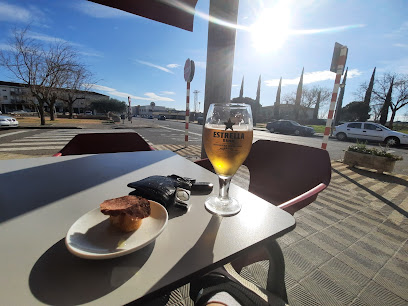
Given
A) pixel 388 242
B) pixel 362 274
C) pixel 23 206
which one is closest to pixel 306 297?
pixel 362 274

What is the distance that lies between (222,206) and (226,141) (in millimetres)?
229

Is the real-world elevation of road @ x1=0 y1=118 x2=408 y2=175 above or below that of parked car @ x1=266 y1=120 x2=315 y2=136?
below

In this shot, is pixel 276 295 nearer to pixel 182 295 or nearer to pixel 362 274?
pixel 182 295

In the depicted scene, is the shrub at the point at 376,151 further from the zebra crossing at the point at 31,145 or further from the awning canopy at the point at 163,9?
the zebra crossing at the point at 31,145

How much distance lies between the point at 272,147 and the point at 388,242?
4.89 ft

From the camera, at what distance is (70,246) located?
384 mm

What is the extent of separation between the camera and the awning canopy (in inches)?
77.9

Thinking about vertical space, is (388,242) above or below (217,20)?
below

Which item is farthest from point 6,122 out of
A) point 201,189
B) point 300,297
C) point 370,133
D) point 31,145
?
point 370,133

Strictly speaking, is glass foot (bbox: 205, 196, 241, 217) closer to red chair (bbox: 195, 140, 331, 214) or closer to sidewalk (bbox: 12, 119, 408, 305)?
red chair (bbox: 195, 140, 331, 214)

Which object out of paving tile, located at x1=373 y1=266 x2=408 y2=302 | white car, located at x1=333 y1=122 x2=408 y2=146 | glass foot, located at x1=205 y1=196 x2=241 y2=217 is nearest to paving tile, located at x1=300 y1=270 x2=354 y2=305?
paving tile, located at x1=373 y1=266 x2=408 y2=302

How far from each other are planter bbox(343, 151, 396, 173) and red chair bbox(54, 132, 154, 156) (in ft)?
16.8

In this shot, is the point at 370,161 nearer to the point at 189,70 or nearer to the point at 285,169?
the point at 285,169

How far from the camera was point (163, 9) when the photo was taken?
6.83 ft
